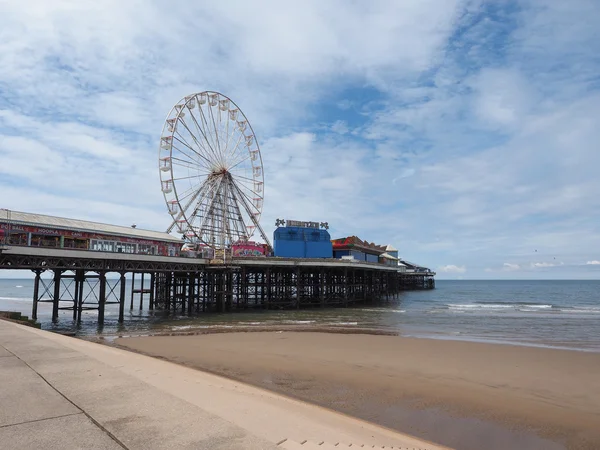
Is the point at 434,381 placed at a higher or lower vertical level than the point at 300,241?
lower

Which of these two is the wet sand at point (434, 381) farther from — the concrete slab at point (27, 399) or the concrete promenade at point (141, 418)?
the concrete slab at point (27, 399)

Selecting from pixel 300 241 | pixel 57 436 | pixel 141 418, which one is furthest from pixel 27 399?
pixel 300 241

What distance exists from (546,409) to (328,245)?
139ft

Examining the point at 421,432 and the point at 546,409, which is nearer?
the point at 421,432

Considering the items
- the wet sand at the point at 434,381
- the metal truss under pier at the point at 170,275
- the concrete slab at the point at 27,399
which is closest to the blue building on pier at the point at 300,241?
the metal truss under pier at the point at 170,275

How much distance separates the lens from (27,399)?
5523 millimetres

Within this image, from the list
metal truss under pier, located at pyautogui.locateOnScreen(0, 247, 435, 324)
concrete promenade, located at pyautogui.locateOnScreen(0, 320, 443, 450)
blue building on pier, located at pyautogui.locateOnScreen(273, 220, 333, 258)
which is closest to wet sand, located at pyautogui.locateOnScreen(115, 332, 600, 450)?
concrete promenade, located at pyautogui.locateOnScreen(0, 320, 443, 450)

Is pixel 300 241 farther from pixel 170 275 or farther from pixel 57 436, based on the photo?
pixel 57 436

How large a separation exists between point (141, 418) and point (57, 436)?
2.88 feet

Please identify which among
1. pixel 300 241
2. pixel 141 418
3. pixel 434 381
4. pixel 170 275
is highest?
pixel 300 241

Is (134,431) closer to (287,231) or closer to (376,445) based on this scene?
(376,445)

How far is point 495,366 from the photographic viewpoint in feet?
45.2

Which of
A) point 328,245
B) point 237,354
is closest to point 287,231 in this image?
point 328,245

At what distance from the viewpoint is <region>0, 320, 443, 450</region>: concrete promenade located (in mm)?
4133
